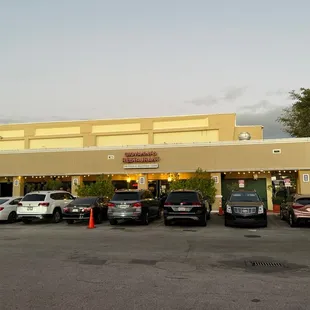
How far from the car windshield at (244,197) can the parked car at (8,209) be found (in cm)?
1266

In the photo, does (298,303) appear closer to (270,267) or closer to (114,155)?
(270,267)

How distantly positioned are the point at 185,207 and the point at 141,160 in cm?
1371

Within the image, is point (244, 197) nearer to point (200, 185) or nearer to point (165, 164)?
point (200, 185)

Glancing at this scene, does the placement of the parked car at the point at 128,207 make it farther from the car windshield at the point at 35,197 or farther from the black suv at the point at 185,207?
the car windshield at the point at 35,197

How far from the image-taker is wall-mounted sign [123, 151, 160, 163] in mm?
30359

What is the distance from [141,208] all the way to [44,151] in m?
17.5

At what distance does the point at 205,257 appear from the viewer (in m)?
9.75

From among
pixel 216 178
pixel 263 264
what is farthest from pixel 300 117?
pixel 263 264

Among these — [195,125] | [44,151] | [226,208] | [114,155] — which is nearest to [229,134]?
[195,125]

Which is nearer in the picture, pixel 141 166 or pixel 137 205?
pixel 137 205

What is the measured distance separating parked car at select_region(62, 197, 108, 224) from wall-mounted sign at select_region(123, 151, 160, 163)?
10.6m

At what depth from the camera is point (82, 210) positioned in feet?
62.9

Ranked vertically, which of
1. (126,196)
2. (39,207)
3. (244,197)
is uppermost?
(126,196)

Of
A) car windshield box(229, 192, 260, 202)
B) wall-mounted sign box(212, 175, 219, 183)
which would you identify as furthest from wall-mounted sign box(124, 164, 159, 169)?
car windshield box(229, 192, 260, 202)
